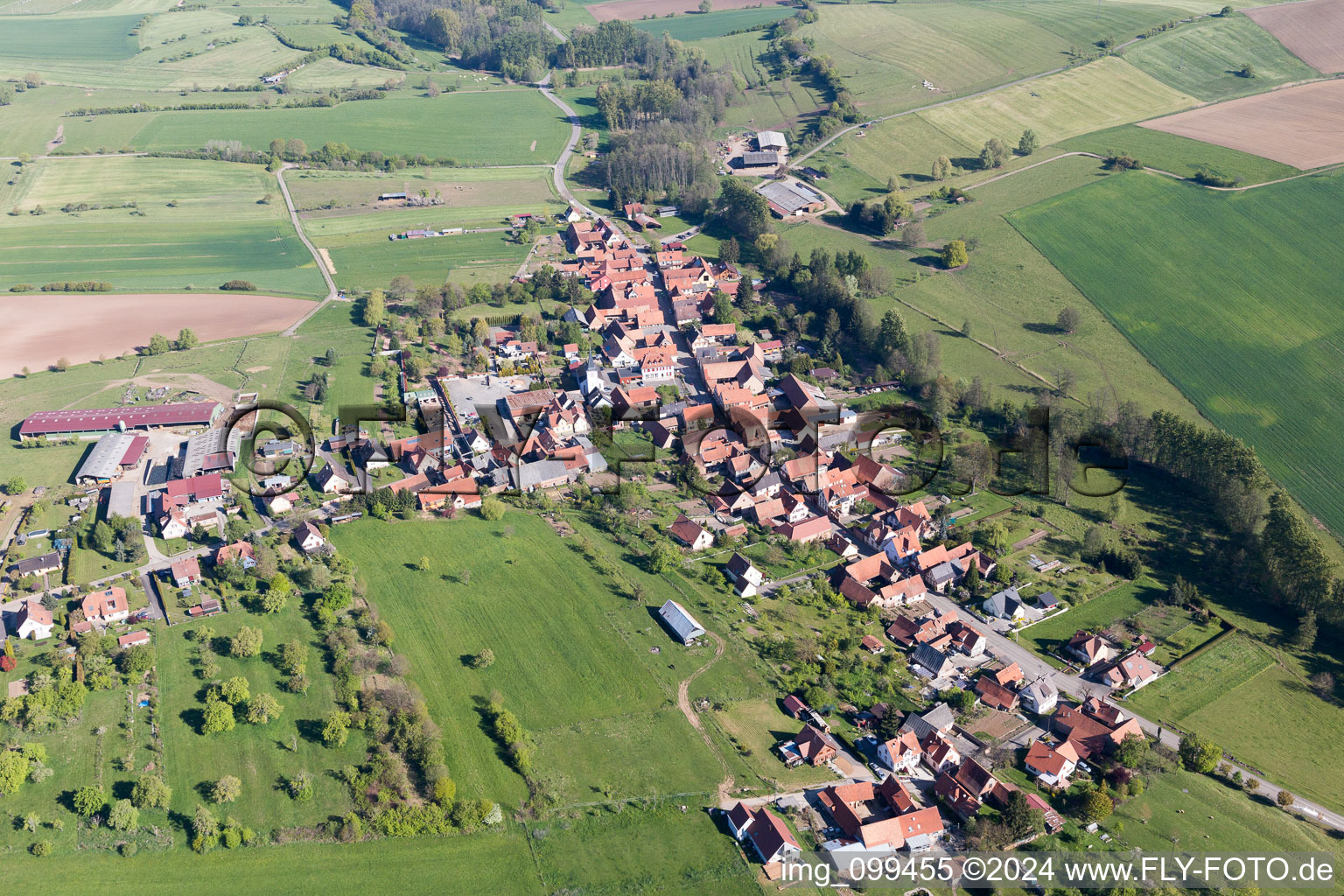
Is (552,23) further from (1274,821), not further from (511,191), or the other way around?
(1274,821)

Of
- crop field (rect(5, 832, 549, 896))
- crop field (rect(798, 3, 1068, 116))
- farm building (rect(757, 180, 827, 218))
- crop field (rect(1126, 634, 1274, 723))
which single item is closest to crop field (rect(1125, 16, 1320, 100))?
crop field (rect(798, 3, 1068, 116))

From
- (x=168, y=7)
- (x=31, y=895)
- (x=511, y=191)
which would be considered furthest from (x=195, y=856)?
(x=168, y=7)

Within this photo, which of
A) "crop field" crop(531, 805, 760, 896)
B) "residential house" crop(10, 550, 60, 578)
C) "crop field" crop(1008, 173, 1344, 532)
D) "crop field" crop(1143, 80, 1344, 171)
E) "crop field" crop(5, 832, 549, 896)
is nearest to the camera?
"crop field" crop(5, 832, 549, 896)

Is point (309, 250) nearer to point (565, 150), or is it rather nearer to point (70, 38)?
point (565, 150)

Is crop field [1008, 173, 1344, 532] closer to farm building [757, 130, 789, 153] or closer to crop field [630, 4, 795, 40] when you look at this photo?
farm building [757, 130, 789, 153]

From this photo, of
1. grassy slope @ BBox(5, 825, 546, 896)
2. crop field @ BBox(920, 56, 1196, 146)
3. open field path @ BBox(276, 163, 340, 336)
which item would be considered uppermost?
crop field @ BBox(920, 56, 1196, 146)

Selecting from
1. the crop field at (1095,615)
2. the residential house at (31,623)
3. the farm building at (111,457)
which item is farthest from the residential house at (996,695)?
the farm building at (111,457)

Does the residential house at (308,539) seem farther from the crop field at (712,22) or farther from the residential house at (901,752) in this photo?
the crop field at (712,22)
